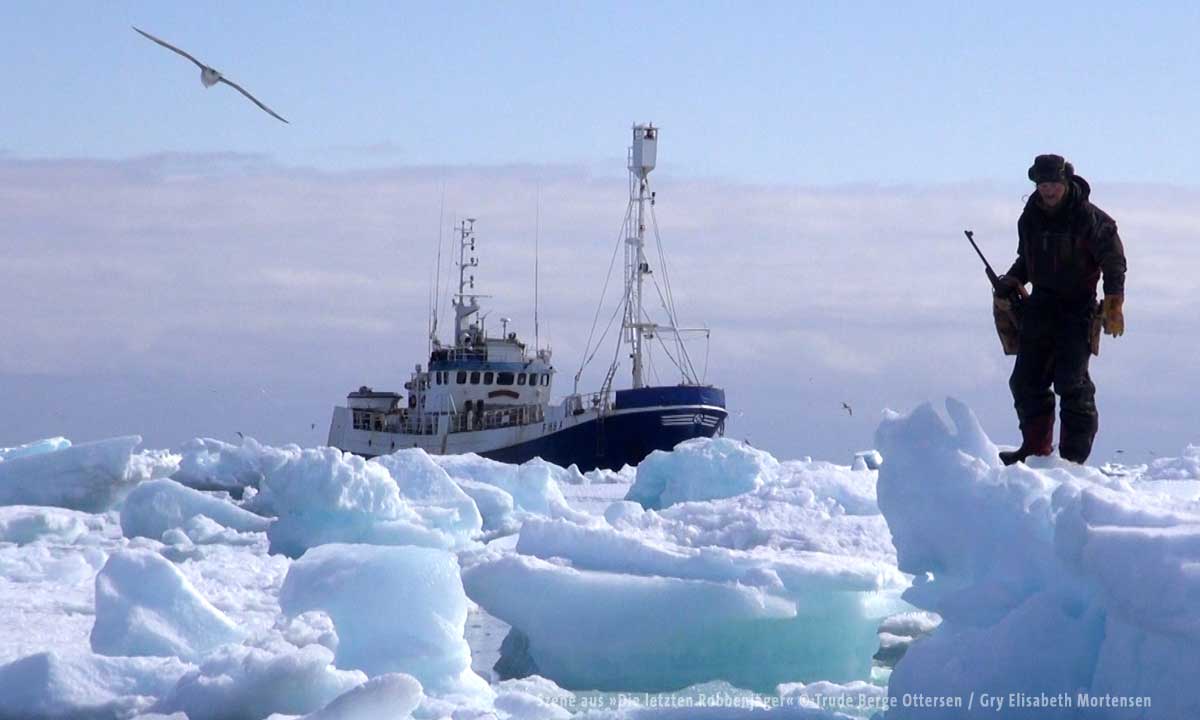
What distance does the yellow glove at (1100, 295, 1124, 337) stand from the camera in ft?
16.9

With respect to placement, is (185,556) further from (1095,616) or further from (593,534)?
(1095,616)

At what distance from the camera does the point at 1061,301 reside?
17.6ft

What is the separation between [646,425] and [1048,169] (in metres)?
27.9

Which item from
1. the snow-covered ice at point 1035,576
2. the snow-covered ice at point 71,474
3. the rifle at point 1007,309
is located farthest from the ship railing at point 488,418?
the snow-covered ice at point 1035,576

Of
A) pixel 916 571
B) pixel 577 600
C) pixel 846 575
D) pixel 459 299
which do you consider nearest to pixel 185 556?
pixel 577 600

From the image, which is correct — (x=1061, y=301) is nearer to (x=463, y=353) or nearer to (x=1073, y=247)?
(x=1073, y=247)

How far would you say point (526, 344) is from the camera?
3806 cm

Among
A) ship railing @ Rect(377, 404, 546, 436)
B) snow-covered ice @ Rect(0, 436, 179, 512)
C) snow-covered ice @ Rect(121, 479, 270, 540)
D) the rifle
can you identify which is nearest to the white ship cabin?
ship railing @ Rect(377, 404, 546, 436)

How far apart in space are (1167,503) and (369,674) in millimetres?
2366

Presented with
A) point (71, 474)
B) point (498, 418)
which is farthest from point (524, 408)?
point (71, 474)

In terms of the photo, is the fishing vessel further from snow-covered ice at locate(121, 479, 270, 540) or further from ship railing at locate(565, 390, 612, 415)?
snow-covered ice at locate(121, 479, 270, 540)

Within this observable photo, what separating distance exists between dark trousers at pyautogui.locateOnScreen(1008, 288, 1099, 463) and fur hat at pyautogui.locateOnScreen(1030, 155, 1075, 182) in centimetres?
45

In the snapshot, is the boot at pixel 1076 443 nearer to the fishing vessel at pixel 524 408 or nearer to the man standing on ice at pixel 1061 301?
the man standing on ice at pixel 1061 301

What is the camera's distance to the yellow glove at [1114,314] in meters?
5.16
